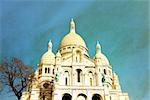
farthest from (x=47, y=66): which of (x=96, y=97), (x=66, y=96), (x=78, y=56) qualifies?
(x=96, y=97)

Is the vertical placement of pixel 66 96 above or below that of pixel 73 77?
below

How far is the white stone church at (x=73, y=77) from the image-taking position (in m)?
41.3

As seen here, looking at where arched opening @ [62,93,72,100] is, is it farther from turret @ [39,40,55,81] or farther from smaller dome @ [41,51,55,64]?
smaller dome @ [41,51,55,64]

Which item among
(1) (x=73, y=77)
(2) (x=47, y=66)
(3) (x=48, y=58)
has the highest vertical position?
(3) (x=48, y=58)

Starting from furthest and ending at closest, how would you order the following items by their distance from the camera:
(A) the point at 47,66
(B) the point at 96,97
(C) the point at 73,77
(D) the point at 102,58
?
(D) the point at 102,58
(A) the point at 47,66
(C) the point at 73,77
(B) the point at 96,97

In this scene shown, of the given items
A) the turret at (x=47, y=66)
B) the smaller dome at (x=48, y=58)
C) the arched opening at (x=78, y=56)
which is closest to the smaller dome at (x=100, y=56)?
the arched opening at (x=78, y=56)

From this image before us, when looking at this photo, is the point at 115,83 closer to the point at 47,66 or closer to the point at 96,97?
the point at 96,97

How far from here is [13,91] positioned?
66.8ft

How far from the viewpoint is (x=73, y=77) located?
4509cm

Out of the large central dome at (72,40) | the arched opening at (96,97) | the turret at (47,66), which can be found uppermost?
the large central dome at (72,40)

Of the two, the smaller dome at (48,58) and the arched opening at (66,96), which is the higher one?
the smaller dome at (48,58)

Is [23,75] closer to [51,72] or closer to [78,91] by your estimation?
[78,91]

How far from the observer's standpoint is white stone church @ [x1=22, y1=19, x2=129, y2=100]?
1628 inches

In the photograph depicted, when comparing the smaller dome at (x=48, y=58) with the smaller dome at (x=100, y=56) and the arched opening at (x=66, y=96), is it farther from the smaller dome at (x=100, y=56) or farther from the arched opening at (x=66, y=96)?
the arched opening at (x=66, y=96)
